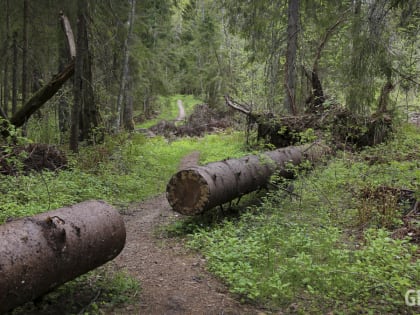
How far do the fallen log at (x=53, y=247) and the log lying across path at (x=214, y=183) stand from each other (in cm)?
232

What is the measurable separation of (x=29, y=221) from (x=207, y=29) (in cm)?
3252

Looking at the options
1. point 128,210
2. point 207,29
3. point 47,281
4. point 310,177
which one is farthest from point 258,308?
point 207,29

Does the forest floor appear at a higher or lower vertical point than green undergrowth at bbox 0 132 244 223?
lower

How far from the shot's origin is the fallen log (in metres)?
3.19

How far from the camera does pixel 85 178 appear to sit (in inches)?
348

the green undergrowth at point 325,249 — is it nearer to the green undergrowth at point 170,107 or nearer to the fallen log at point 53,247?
the fallen log at point 53,247

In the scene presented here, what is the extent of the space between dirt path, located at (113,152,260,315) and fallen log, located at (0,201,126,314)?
2.23 feet

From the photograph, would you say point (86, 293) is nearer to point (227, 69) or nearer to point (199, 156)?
point (199, 156)

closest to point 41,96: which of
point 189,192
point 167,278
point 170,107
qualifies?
point 189,192

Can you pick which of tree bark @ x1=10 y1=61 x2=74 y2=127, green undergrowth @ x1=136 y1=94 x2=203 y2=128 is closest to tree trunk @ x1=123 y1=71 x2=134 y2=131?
green undergrowth @ x1=136 y1=94 x2=203 y2=128

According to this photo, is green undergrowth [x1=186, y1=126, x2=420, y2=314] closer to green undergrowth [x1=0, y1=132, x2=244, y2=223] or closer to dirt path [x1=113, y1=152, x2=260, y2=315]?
dirt path [x1=113, y1=152, x2=260, y2=315]

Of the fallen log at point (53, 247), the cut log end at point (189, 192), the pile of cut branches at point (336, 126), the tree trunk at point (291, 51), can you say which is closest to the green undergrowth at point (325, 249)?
the cut log end at point (189, 192)

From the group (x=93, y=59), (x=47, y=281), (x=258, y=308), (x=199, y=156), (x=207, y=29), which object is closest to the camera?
(x=47, y=281)

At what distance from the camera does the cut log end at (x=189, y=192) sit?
6547 millimetres
